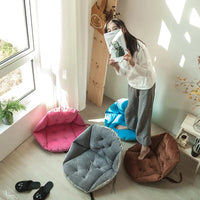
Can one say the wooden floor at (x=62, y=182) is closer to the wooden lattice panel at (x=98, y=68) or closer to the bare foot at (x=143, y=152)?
the bare foot at (x=143, y=152)

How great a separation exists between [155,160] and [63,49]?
1261 mm

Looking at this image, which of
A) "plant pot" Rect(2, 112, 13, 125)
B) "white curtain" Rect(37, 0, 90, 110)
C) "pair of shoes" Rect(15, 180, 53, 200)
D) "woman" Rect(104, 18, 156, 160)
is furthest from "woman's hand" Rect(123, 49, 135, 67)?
"pair of shoes" Rect(15, 180, 53, 200)

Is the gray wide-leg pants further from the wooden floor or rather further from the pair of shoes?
the pair of shoes

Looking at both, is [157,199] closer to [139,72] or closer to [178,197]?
[178,197]

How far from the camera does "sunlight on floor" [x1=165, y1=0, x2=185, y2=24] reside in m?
2.04

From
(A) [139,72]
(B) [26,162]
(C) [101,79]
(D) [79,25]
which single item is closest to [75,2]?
(D) [79,25]

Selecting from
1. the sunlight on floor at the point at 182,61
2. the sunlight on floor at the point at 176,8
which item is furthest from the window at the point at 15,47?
the sunlight on floor at the point at 182,61

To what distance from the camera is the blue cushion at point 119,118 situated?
258cm

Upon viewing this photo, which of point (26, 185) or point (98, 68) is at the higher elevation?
point (98, 68)

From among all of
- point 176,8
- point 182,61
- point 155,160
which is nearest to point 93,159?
point 155,160

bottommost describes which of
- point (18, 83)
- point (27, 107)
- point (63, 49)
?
point (27, 107)

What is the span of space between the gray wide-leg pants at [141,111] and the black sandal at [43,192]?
0.87 metres

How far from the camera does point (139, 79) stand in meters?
2.05

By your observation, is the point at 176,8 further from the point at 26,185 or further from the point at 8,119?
the point at 26,185
